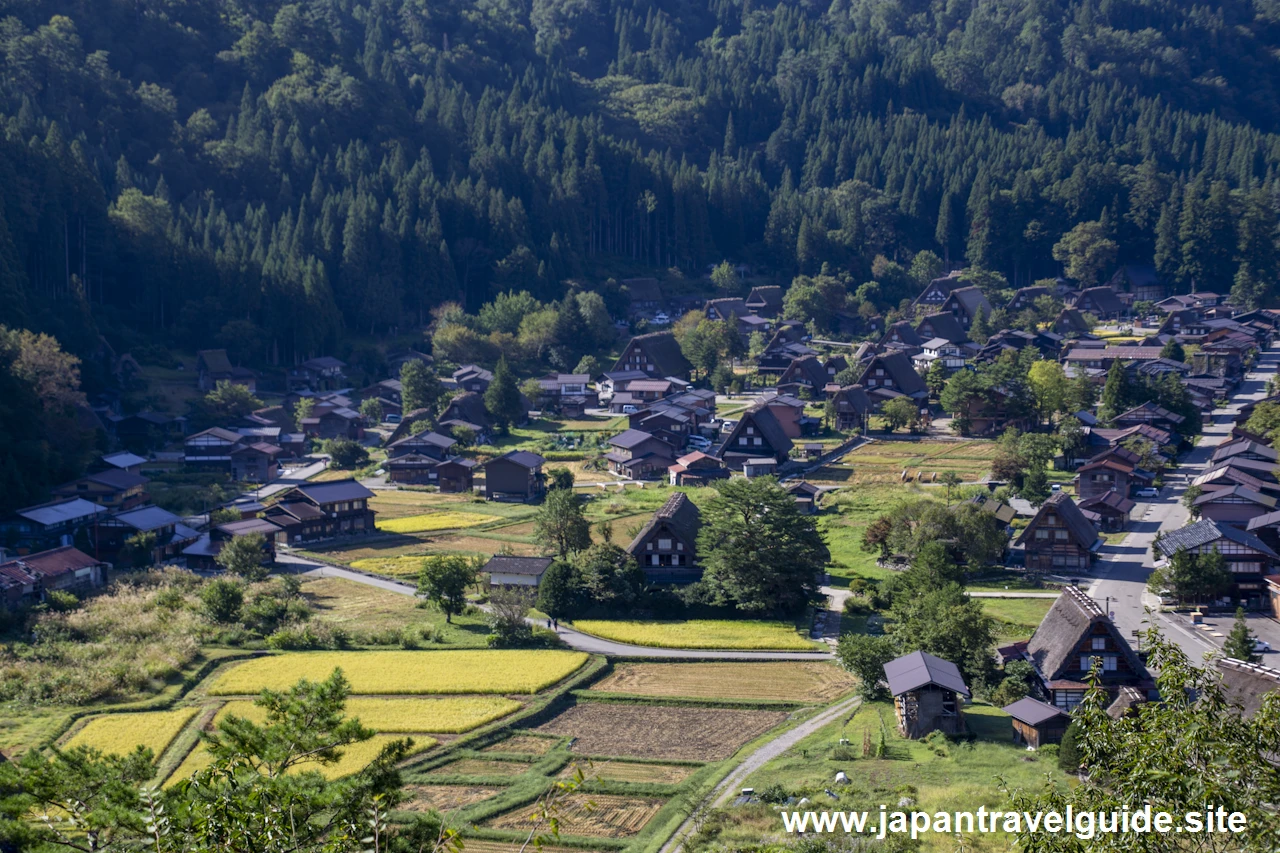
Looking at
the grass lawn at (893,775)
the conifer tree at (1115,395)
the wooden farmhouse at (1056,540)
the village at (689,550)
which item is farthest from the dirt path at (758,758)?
the conifer tree at (1115,395)

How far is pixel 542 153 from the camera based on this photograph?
117 meters

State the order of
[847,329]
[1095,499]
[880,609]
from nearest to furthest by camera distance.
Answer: [880,609] → [1095,499] → [847,329]

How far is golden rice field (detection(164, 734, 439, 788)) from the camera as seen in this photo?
94.9ft

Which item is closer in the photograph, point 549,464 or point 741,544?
point 741,544

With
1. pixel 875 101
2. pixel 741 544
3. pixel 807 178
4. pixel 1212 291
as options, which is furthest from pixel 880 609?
pixel 875 101

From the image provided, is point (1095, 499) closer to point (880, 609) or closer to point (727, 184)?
point (880, 609)

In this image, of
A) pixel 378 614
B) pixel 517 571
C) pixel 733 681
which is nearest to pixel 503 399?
pixel 517 571

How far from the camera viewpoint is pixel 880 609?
42.4 m

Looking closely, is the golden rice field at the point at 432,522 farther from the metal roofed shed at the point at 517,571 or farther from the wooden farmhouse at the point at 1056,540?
the wooden farmhouse at the point at 1056,540

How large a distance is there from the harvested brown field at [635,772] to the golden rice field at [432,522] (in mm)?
27663

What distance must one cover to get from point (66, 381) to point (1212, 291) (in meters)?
91.3

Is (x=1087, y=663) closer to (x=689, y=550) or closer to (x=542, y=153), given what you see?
(x=689, y=550)

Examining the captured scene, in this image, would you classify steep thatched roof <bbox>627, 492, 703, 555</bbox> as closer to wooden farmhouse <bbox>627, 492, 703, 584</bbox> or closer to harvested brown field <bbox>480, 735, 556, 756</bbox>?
wooden farmhouse <bbox>627, 492, 703, 584</bbox>

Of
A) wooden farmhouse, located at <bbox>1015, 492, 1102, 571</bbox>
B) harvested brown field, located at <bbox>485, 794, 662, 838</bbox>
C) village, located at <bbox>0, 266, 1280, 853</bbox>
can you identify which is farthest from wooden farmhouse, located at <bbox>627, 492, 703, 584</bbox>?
harvested brown field, located at <bbox>485, 794, 662, 838</bbox>
